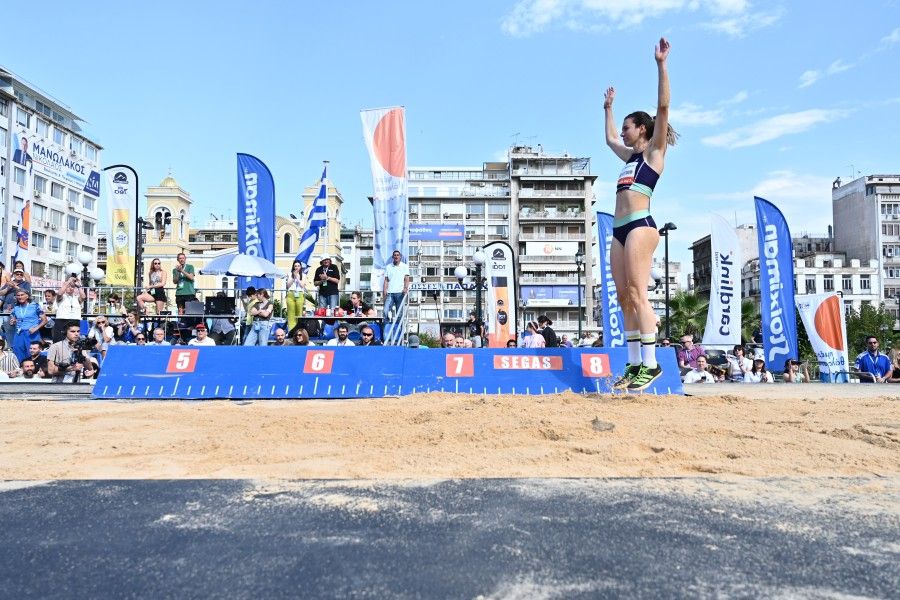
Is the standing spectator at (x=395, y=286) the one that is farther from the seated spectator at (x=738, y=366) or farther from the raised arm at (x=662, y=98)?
the raised arm at (x=662, y=98)

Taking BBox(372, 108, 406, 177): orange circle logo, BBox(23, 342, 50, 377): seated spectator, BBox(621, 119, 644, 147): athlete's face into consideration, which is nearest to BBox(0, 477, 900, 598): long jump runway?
BBox(621, 119, 644, 147): athlete's face

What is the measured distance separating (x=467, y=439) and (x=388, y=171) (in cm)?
1091

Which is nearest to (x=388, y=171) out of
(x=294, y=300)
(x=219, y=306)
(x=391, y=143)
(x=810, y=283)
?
(x=391, y=143)

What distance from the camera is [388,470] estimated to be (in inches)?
118

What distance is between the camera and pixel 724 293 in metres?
16.2

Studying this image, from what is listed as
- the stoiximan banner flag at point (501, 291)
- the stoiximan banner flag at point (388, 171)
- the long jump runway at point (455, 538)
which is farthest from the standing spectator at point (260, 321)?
the stoiximan banner flag at point (501, 291)

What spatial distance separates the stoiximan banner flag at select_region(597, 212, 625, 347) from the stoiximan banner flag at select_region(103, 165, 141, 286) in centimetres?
1335

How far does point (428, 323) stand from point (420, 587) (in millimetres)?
71285

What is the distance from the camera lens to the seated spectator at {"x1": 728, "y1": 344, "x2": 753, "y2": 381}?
11594 millimetres

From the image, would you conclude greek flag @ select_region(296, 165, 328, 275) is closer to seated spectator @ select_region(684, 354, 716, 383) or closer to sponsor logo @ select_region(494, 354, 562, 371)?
seated spectator @ select_region(684, 354, 716, 383)

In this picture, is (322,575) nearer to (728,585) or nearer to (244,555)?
(244,555)

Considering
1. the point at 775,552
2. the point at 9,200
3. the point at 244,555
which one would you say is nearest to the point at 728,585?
the point at 775,552

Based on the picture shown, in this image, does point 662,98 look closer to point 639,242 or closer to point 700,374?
point 639,242

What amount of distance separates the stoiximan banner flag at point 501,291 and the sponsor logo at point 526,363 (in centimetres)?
1084
